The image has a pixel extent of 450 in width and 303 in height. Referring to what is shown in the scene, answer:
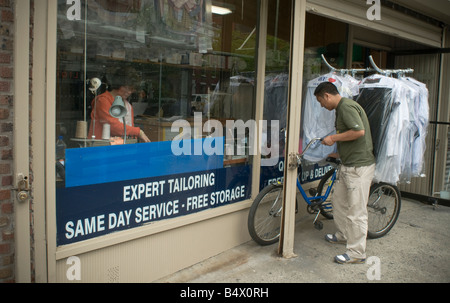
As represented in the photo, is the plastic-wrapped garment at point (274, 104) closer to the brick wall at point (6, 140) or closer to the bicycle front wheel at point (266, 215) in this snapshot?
the bicycle front wheel at point (266, 215)

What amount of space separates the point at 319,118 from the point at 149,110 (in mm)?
2246

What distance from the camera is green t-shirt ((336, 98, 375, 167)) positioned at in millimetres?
4039

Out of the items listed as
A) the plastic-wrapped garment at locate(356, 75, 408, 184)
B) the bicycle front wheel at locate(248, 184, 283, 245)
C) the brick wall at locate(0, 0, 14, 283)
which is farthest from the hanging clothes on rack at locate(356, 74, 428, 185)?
the brick wall at locate(0, 0, 14, 283)

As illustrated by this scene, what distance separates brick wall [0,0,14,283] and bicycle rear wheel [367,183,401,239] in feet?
13.4

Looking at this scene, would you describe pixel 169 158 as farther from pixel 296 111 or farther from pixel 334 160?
pixel 334 160

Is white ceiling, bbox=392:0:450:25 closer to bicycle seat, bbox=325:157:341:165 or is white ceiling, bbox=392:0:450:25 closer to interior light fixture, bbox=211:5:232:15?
Result: bicycle seat, bbox=325:157:341:165

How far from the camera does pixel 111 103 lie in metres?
3.44

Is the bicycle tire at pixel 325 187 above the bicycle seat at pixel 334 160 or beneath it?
beneath

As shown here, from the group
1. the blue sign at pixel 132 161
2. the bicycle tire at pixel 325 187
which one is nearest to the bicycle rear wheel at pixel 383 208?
the bicycle tire at pixel 325 187

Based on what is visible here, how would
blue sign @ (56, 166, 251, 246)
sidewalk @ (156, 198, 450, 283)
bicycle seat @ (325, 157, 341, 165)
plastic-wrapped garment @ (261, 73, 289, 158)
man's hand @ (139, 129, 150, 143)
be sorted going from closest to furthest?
blue sign @ (56, 166, 251, 246) < man's hand @ (139, 129, 150, 143) < sidewalk @ (156, 198, 450, 283) < bicycle seat @ (325, 157, 341, 165) < plastic-wrapped garment @ (261, 73, 289, 158)

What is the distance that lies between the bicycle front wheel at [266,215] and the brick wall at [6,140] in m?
2.37

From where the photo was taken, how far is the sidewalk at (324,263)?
383cm

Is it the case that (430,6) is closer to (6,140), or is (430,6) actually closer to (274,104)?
(274,104)

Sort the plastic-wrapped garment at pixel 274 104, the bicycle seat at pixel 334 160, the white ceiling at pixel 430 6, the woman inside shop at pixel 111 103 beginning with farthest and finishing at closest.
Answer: the white ceiling at pixel 430 6 → the plastic-wrapped garment at pixel 274 104 → the bicycle seat at pixel 334 160 → the woman inside shop at pixel 111 103
